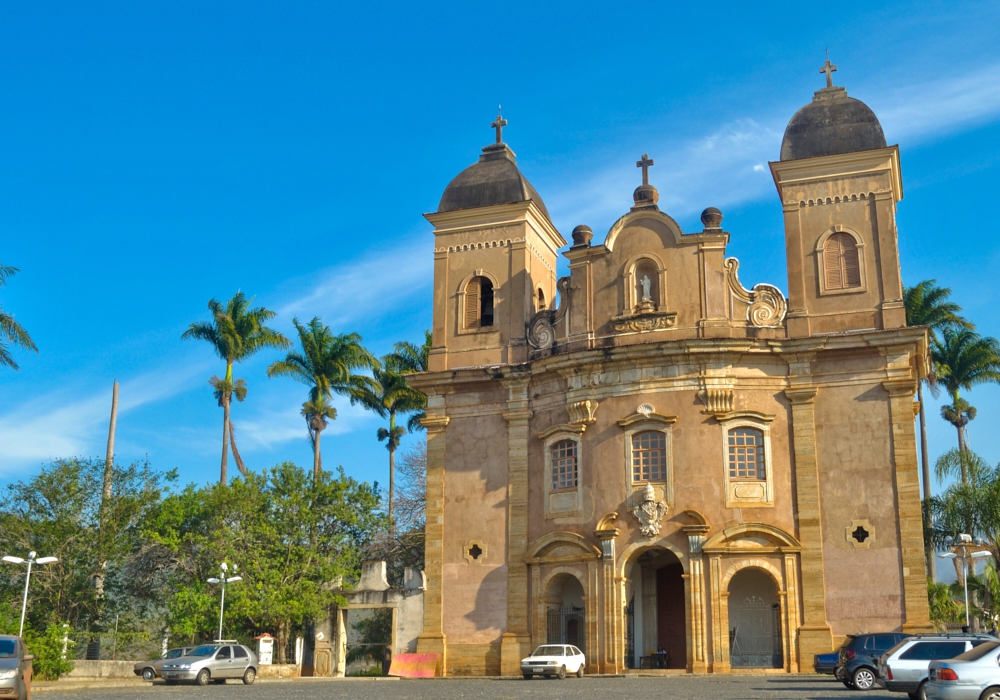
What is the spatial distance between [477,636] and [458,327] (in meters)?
9.86

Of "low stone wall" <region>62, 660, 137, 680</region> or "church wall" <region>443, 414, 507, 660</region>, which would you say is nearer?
"low stone wall" <region>62, 660, 137, 680</region>

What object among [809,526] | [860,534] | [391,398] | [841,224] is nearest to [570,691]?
[809,526]

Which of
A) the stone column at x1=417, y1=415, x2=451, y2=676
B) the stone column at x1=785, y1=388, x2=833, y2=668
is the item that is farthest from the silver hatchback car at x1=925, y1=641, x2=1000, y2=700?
the stone column at x1=417, y1=415, x2=451, y2=676

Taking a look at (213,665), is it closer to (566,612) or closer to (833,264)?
(566,612)

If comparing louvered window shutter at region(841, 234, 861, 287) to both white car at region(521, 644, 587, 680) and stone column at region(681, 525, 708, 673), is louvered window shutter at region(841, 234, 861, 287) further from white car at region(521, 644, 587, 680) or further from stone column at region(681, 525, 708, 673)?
white car at region(521, 644, 587, 680)

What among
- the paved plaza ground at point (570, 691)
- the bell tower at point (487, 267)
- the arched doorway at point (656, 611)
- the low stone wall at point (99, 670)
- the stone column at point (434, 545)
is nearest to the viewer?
the paved plaza ground at point (570, 691)

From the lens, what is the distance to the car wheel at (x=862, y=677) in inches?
920

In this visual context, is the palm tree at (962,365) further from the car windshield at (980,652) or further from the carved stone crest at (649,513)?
the car windshield at (980,652)

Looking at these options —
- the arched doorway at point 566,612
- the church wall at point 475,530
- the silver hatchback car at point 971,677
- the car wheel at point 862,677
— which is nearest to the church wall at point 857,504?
the car wheel at point 862,677

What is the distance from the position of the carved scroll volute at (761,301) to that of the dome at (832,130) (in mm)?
4031

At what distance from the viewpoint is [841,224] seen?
32656 millimetres

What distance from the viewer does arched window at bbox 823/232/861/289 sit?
32.4 metres

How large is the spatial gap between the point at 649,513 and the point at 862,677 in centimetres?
882

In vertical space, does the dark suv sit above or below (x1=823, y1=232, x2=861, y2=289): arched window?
below
